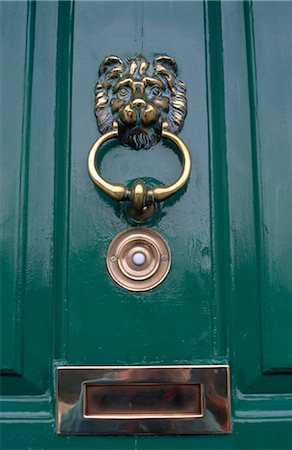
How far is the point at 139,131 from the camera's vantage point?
3.02ft

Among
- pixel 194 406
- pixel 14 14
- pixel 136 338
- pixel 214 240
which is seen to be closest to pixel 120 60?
pixel 14 14

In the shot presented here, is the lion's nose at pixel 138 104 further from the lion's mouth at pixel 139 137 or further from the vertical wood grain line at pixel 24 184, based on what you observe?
the vertical wood grain line at pixel 24 184

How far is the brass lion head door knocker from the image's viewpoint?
0.88 metres

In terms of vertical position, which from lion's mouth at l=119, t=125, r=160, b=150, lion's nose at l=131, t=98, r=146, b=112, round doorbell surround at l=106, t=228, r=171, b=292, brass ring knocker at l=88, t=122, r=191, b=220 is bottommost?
round doorbell surround at l=106, t=228, r=171, b=292

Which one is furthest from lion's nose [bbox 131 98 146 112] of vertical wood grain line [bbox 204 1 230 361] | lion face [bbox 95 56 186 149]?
vertical wood grain line [bbox 204 1 230 361]

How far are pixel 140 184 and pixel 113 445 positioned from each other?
39 centimetres

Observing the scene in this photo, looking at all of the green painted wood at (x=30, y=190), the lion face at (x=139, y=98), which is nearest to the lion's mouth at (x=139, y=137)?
the lion face at (x=139, y=98)

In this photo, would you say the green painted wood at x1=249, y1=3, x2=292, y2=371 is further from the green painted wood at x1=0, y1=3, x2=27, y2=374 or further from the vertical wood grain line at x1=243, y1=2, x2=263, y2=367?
the green painted wood at x1=0, y1=3, x2=27, y2=374

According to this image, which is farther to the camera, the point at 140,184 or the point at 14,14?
the point at 14,14

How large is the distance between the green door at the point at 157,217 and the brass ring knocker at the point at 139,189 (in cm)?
3

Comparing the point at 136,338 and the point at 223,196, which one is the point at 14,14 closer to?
the point at 223,196

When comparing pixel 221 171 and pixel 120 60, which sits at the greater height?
pixel 120 60

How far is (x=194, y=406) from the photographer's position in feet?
2.79

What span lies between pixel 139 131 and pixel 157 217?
0.14 m
